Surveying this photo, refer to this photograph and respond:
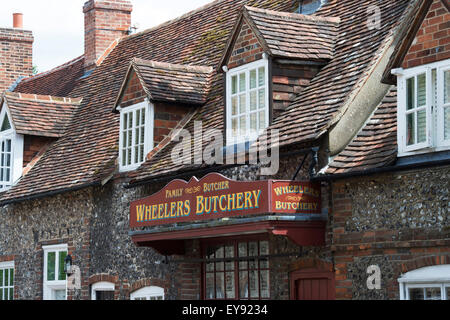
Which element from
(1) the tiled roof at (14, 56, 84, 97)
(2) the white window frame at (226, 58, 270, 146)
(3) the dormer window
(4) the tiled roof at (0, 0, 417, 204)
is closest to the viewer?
(4) the tiled roof at (0, 0, 417, 204)

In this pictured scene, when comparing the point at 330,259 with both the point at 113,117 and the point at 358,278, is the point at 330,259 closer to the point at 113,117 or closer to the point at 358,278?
the point at 358,278

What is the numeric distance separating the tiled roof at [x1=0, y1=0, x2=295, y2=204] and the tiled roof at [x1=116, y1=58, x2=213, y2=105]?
0.85ft

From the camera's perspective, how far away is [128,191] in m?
19.0

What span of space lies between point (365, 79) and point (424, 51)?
1547 mm

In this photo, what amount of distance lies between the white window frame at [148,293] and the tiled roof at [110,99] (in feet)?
8.21

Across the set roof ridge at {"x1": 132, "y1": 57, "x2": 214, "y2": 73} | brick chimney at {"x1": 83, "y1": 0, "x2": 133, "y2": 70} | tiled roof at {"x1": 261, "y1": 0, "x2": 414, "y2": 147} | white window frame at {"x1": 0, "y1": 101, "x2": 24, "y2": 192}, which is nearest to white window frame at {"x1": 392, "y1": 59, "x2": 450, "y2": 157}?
tiled roof at {"x1": 261, "y1": 0, "x2": 414, "y2": 147}

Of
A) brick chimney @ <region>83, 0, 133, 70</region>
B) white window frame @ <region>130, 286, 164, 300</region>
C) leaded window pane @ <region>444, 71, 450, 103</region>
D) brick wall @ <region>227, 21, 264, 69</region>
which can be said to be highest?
brick chimney @ <region>83, 0, 133, 70</region>

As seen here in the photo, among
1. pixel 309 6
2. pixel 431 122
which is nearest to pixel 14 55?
pixel 309 6

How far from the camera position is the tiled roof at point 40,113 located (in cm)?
2295

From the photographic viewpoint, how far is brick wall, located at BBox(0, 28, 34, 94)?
30266 millimetres

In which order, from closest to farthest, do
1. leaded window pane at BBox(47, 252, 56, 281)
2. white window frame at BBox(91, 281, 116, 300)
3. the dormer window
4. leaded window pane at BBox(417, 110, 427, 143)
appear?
leaded window pane at BBox(417, 110, 427, 143) < the dormer window < white window frame at BBox(91, 281, 116, 300) < leaded window pane at BBox(47, 252, 56, 281)

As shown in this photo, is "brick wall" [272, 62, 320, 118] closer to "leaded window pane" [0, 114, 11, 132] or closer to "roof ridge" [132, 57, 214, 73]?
"roof ridge" [132, 57, 214, 73]

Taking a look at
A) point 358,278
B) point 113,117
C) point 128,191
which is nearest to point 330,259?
point 358,278
